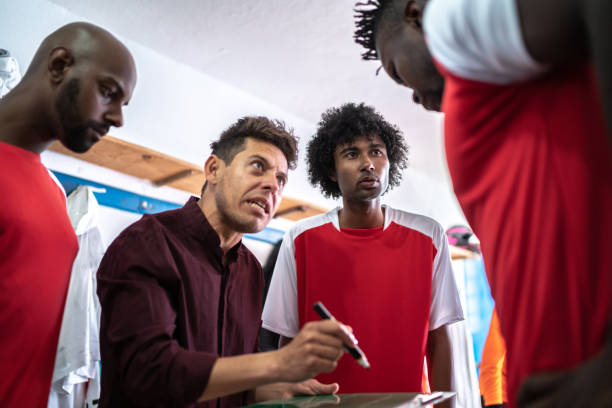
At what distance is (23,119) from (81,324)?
47.0 inches

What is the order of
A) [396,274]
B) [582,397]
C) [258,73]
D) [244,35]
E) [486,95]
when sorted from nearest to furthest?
1. [582,397]
2. [486,95]
3. [396,274]
4. [244,35]
5. [258,73]

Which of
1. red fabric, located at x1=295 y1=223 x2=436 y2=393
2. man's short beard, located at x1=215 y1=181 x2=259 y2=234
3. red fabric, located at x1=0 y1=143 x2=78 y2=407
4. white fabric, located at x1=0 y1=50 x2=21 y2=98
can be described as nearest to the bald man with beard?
red fabric, located at x1=0 y1=143 x2=78 y2=407

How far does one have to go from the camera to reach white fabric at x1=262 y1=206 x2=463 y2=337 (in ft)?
5.55

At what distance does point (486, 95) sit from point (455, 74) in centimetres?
4

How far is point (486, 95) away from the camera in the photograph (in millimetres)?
572

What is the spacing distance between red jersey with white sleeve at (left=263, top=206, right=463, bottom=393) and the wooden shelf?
3.33 feet

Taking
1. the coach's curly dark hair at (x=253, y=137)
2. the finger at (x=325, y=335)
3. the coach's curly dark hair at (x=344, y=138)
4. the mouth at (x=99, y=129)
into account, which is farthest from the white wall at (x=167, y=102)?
the finger at (x=325, y=335)

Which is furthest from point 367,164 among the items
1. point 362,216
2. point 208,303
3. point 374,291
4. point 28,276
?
point 28,276

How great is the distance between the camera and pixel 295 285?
1.75 metres

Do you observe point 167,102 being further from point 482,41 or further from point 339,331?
point 482,41

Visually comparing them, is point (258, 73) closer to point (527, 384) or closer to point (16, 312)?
point (16, 312)

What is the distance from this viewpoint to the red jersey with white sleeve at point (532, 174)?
510 millimetres

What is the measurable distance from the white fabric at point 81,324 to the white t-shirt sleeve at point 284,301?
2.63ft

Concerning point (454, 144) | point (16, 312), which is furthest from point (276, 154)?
point (454, 144)
